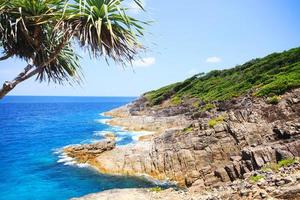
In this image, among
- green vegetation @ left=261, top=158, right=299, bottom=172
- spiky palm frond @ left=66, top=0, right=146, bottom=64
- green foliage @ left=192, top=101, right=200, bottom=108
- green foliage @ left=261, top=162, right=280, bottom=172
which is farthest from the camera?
green foliage @ left=192, top=101, right=200, bottom=108

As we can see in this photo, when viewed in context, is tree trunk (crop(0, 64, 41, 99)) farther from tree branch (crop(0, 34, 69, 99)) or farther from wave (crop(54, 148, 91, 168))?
wave (crop(54, 148, 91, 168))

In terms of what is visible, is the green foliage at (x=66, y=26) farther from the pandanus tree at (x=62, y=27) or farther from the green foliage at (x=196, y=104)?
the green foliage at (x=196, y=104)

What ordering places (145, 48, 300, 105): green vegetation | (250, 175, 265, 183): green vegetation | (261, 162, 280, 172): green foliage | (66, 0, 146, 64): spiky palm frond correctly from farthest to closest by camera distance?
1. (145, 48, 300, 105): green vegetation
2. (261, 162, 280, 172): green foliage
3. (250, 175, 265, 183): green vegetation
4. (66, 0, 146, 64): spiky palm frond

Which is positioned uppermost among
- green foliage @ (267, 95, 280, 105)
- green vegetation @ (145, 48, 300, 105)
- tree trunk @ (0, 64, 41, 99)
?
green vegetation @ (145, 48, 300, 105)

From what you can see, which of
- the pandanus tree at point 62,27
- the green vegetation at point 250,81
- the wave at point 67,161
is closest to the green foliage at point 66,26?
the pandanus tree at point 62,27

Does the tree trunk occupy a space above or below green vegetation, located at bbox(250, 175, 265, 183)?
above

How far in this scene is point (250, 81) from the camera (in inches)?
2050

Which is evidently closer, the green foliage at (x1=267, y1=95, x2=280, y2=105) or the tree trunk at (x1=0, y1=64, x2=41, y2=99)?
the tree trunk at (x1=0, y1=64, x2=41, y2=99)

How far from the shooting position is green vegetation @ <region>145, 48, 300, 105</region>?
38.0m

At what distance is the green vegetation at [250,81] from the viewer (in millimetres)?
38050

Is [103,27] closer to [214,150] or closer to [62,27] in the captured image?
[62,27]

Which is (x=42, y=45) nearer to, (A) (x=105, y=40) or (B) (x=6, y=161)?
(A) (x=105, y=40)

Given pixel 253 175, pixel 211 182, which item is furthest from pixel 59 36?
pixel 211 182

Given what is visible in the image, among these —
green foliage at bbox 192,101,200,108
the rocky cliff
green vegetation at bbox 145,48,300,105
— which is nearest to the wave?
the rocky cliff
